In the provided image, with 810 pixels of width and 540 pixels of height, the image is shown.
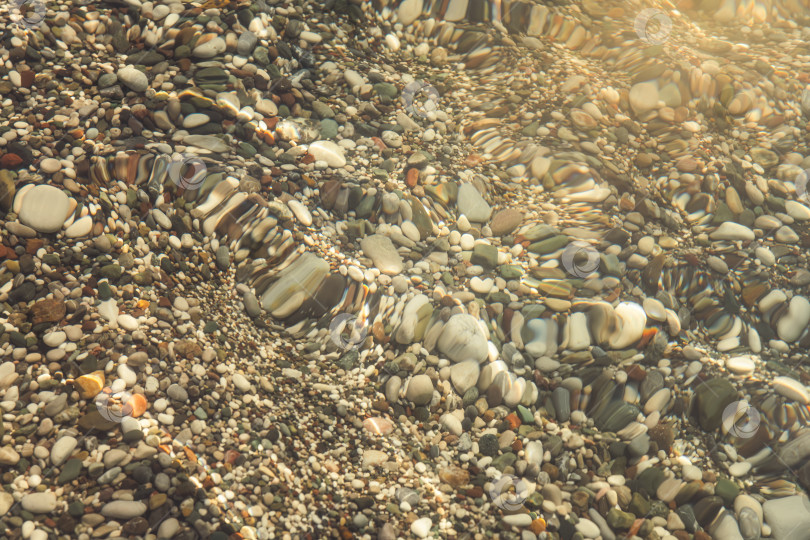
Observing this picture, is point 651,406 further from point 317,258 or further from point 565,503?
point 317,258

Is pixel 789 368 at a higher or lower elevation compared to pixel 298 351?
higher

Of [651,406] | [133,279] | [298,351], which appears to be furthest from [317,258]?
[651,406]

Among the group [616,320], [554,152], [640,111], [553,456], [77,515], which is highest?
[640,111]

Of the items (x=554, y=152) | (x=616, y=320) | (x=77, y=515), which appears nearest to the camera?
(x=77, y=515)

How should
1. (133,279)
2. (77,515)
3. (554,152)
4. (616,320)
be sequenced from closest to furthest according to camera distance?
(77,515) < (133,279) < (616,320) < (554,152)

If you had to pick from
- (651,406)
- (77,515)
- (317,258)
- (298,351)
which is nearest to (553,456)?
(651,406)

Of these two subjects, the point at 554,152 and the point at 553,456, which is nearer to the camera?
the point at 553,456
